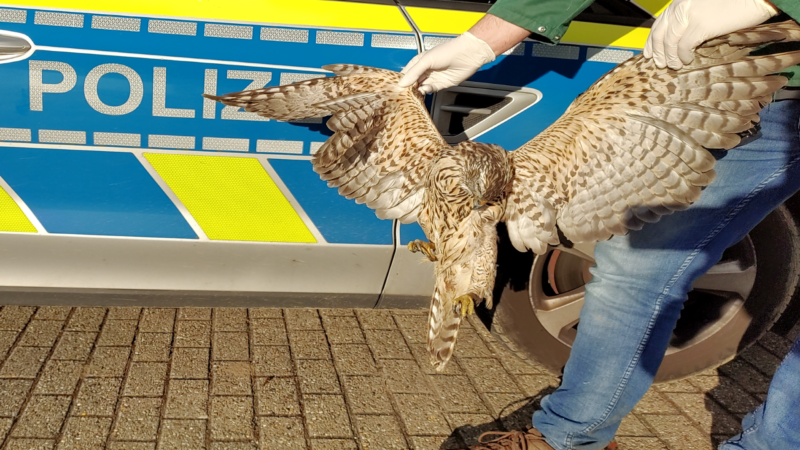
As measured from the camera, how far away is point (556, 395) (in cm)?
226

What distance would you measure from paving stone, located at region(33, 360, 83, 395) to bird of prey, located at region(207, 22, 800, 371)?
1.26m

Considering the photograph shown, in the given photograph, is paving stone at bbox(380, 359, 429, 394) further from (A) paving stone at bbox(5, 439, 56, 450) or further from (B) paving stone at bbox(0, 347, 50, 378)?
(B) paving stone at bbox(0, 347, 50, 378)

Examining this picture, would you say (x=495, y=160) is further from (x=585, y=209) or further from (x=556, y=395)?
(x=556, y=395)

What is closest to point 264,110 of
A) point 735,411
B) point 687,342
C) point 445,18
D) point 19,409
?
point 445,18

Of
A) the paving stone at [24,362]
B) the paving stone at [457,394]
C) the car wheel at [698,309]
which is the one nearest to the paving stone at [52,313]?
the paving stone at [24,362]

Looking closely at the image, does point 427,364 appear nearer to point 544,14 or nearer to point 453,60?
point 453,60

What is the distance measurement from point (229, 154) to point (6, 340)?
4.34 ft

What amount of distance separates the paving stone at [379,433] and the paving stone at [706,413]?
1264 millimetres

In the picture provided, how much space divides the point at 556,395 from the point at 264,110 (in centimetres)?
137

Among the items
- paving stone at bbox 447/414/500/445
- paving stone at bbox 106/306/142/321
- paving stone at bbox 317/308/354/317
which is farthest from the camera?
paving stone at bbox 317/308/354/317

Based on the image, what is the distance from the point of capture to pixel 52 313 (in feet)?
9.93

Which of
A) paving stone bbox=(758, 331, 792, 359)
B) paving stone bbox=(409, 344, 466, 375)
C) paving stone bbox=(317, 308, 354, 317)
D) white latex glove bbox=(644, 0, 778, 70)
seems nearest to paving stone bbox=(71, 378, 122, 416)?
paving stone bbox=(317, 308, 354, 317)

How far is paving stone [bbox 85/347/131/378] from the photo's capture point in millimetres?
2617

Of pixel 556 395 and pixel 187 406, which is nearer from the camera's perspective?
pixel 556 395
